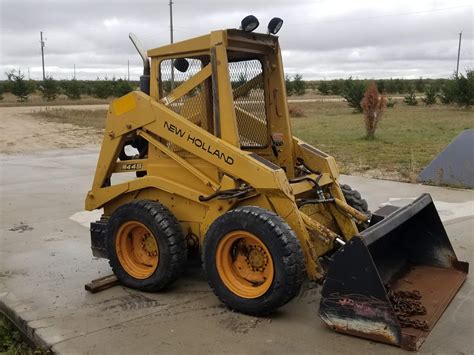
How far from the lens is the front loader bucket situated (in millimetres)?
3508

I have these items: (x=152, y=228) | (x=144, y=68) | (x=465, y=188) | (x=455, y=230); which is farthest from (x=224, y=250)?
(x=465, y=188)

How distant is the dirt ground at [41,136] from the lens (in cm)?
1527

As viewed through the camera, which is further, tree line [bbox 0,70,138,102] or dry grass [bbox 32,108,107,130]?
tree line [bbox 0,70,138,102]

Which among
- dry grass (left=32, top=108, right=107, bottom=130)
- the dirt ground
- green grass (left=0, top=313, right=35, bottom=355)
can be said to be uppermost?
dry grass (left=32, top=108, right=107, bottom=130)

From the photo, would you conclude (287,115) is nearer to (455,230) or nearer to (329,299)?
(329,299)

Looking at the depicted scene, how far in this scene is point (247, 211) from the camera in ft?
12.9

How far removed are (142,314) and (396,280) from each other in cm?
206

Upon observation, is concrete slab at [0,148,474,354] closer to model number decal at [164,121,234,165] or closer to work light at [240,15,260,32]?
model number decal at [164,121,234,165]

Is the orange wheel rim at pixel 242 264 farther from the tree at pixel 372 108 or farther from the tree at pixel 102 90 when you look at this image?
the tree at pixel 102 90

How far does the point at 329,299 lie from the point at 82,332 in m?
1.75

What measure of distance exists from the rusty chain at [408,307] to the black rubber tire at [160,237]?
65.8 inches

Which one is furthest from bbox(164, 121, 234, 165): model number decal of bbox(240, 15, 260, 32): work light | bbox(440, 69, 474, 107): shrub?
bbox(440, 69, 474, 107): shrub

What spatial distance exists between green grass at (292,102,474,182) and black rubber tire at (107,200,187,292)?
6.34 m

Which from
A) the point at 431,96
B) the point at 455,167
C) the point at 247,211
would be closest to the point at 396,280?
the point at 247,211
